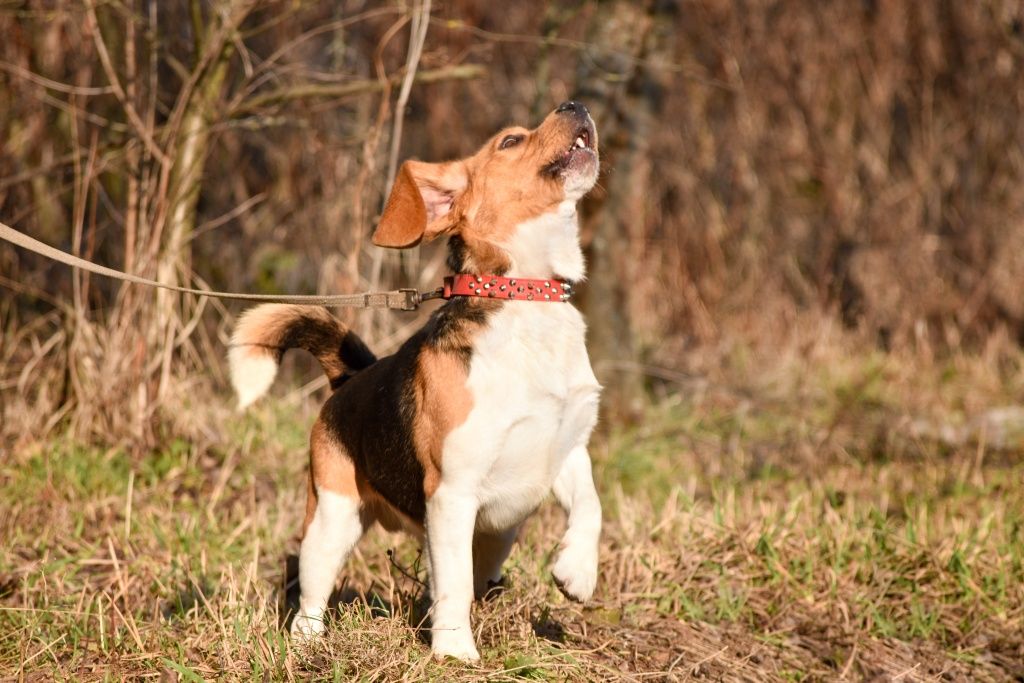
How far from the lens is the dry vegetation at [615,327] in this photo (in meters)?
4.07

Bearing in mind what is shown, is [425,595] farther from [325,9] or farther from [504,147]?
[325,9]

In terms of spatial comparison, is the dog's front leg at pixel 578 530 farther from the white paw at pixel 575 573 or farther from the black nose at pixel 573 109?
the black nose at pixel 573 109

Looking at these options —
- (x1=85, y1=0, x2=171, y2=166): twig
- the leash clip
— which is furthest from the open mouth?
(x1=85, y1=0, x2=171, y2=166): twig

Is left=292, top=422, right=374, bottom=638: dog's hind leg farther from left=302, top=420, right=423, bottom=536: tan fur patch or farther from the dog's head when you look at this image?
the dog's head

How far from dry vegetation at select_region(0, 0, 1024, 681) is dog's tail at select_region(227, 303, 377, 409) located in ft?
2.21

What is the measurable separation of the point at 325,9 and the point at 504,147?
213 inches

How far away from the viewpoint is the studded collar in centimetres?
355

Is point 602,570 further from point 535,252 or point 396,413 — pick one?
point 535,252

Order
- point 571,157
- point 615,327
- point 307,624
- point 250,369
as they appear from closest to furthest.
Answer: point 571,157
point 307,624
point 250,369
point 615,327

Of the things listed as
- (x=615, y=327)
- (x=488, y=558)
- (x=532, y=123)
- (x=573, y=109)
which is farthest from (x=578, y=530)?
(x=615, y=327)

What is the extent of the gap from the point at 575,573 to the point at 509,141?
1451mm

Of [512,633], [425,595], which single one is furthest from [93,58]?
[512,633]

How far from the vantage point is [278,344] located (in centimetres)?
425

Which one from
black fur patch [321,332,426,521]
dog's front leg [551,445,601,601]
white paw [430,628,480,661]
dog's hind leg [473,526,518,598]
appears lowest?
white paw [430,628,480,661]
